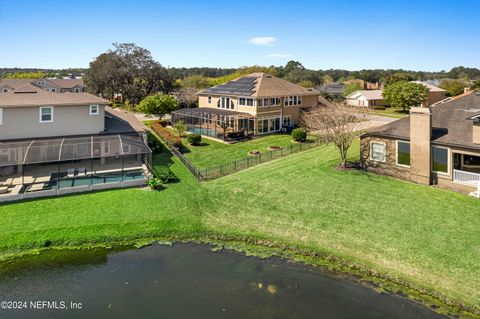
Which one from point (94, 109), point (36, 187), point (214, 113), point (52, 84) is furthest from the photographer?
point (52, 84)

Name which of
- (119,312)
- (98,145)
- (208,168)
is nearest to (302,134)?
(208,168)

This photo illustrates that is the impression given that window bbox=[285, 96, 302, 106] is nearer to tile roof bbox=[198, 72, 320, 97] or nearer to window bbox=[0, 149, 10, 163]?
tile roof bbox=[198, 72, 320, 97]

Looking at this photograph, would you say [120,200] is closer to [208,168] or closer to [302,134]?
[208,168]

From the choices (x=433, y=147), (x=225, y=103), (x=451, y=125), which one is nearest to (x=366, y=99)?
(x=225, y=103)

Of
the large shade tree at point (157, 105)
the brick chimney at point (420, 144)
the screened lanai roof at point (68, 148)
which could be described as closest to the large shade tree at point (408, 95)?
the large shade tree at point (157, 105)

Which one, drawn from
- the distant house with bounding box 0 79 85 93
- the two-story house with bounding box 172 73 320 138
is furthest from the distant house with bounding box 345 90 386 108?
Answer: the distant house with bounding box 0 79 85 93

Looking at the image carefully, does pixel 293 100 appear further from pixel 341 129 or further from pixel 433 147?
pixel 433 147
